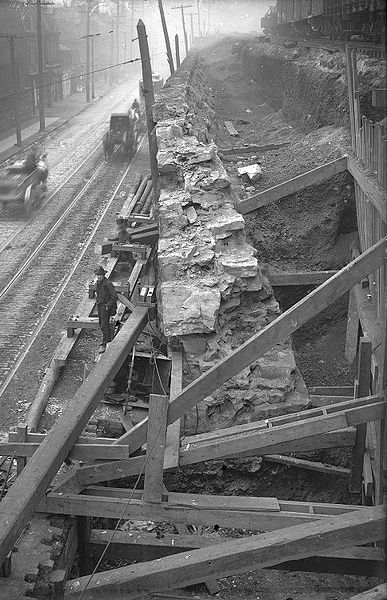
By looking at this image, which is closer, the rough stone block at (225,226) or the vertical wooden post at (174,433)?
the vertical wooden post at (174,433)

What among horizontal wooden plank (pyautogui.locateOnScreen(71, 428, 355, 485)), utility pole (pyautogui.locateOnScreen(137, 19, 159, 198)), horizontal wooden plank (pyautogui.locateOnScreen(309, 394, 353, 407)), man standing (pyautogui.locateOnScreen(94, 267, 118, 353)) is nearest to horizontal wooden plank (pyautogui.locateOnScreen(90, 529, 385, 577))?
horizontal wooden plank (pyautogui.locateOnScreen(71, 428, 355, 485))

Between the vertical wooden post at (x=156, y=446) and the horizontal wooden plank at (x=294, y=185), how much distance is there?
809 centimetres

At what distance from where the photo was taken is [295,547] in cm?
589

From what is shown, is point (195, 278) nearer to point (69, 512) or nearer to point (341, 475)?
point (341, 475)

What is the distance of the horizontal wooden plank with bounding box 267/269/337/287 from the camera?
12.8 metres

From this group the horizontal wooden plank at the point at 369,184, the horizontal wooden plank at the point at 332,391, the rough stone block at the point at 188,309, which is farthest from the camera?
the horizontal wooden plank at the point at 332,391

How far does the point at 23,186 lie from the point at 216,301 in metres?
14.2

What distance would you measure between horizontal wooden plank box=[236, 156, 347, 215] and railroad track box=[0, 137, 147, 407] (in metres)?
4.63

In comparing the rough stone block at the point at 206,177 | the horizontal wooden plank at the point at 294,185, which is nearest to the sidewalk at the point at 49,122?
the rough stone block at the point at 206,177

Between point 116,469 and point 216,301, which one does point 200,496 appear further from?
point 216,301

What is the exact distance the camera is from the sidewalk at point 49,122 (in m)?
35.2

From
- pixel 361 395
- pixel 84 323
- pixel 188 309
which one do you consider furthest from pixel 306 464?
pixel 84 323

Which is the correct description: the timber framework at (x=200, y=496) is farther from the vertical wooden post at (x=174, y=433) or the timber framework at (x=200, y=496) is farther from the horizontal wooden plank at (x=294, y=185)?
the horizontal wooden plank at (x=294, y=185)

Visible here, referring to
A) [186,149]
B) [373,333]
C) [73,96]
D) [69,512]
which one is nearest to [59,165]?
[186,149]
